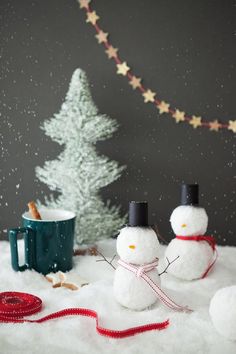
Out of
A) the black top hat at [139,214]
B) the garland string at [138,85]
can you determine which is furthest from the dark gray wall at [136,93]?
the black top hat at [139,214]

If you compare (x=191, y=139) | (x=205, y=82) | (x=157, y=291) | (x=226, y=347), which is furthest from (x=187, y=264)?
(x=205, y=82)

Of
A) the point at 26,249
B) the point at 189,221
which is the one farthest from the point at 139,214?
the point at 26,249

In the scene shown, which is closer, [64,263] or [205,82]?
[64,263]

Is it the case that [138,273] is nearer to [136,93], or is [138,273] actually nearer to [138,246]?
[138,246]

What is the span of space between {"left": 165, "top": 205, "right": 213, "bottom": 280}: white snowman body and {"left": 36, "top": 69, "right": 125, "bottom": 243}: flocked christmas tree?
29 centimetres

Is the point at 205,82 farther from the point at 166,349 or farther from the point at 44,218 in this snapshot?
the point at 166,349

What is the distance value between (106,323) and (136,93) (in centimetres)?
70

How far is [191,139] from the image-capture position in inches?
50.9

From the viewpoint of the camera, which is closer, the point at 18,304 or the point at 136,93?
the point at 18,304

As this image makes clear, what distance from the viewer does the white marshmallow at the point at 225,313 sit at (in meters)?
0.73

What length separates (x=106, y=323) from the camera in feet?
2.60

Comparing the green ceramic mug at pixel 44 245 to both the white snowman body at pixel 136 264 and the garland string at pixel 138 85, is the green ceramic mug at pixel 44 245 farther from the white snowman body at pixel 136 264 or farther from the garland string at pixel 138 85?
the garland string at pixel 138 85

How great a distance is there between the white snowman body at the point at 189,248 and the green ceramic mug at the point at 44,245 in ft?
0.76

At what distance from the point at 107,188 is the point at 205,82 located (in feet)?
1.28
